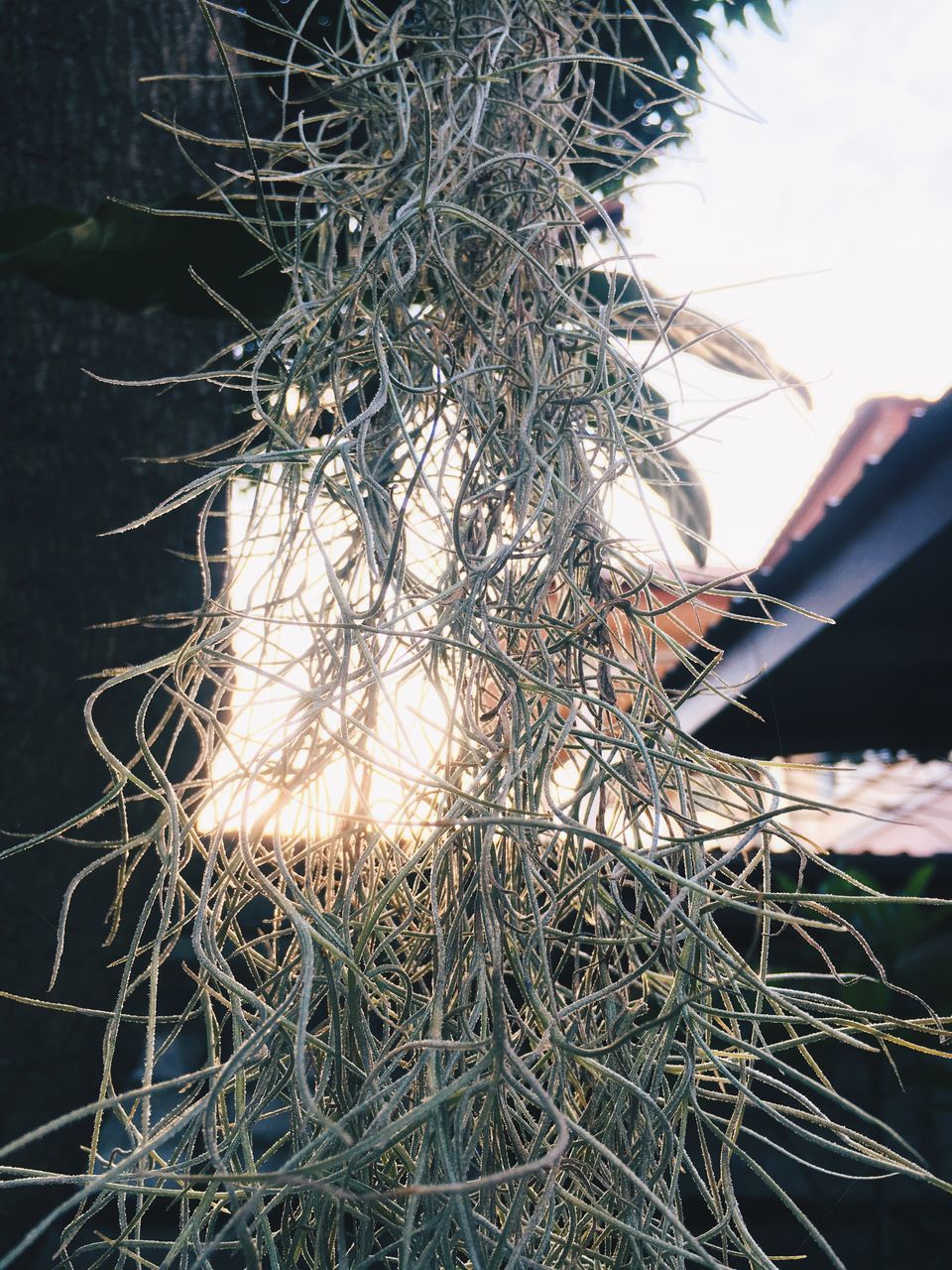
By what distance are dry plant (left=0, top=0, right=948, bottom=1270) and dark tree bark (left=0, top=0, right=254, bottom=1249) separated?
38 cm

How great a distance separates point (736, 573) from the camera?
39 centimetres

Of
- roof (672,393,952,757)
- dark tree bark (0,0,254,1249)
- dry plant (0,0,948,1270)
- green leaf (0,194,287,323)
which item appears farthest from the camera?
roof (672,393,952,757)

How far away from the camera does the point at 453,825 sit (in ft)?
0.79

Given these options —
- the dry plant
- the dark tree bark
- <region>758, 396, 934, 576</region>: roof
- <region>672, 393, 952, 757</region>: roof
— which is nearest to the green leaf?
the dry plant

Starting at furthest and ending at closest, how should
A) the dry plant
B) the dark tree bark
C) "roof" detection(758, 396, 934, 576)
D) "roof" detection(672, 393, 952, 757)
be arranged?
1. "roof" detection(758, 396, 934, 576)
2. "roof" detection(672, 393, 952, 757)
3. the dark tree bark
4. the dry plant

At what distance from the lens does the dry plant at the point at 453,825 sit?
28 cm

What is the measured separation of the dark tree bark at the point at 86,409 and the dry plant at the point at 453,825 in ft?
1.25

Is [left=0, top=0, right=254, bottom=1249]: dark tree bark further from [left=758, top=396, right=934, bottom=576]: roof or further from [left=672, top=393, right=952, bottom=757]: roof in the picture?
[left=758, top=396, right=934, bottom=576]: roof

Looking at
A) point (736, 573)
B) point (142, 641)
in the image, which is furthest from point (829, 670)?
point (736, 573)

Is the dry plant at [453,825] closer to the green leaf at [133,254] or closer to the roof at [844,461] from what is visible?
the green leaf at [133,254]

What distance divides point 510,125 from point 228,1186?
547 mm

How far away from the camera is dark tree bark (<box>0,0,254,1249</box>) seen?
798 mm

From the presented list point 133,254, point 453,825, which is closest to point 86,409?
point 133,254

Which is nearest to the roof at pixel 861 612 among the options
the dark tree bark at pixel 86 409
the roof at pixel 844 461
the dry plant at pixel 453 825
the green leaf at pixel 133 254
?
the roof at pixel 844 461
